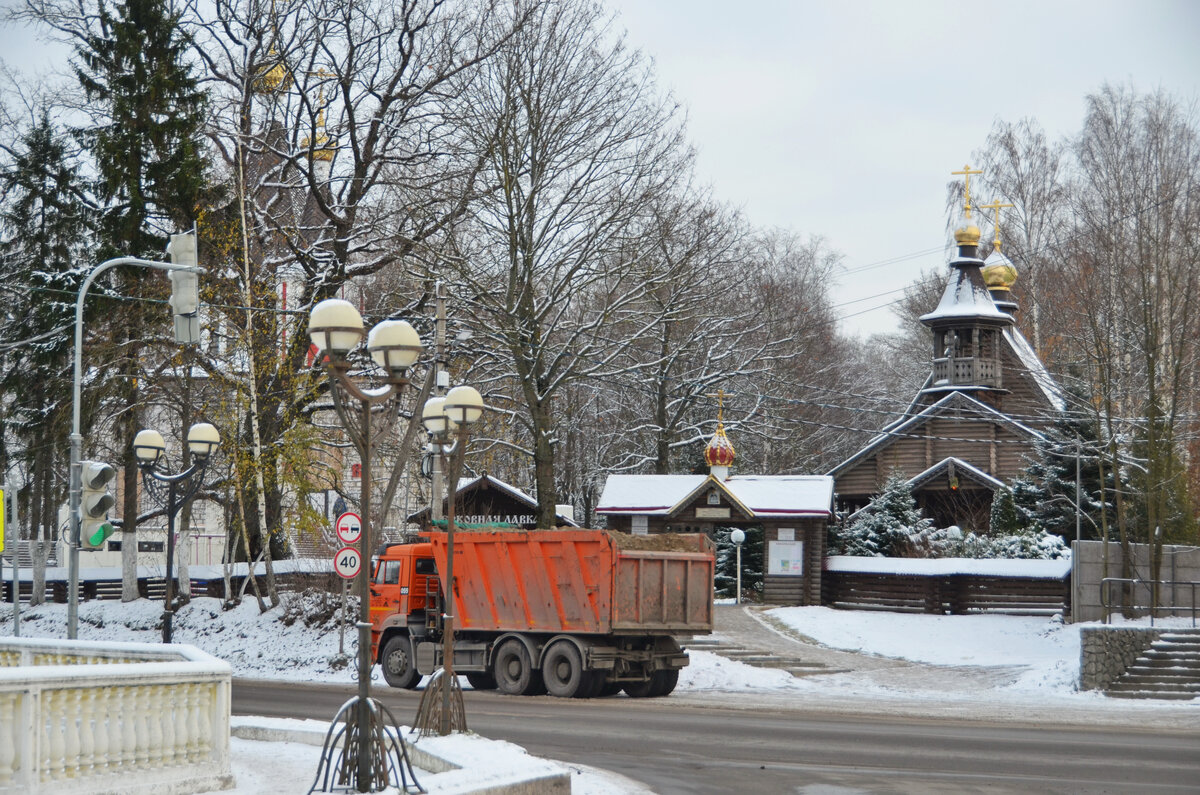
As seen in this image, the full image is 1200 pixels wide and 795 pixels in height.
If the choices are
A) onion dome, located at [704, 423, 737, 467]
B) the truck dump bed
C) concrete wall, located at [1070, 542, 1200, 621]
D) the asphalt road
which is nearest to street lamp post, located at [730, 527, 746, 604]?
onion dome, located at [704, 423, 737, 467]

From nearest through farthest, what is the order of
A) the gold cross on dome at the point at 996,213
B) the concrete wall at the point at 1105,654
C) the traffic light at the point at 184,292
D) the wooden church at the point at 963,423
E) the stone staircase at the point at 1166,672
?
the traffic light at the point at 184,292
the stone staircase at the point at 1166,672
the concrete wall at the point at 1105,654
the wooden church at the point at 963,423
the gold cross on dome at the point at 996,213

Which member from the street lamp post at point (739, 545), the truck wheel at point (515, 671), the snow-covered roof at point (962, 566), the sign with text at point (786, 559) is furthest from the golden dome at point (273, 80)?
the snow-covered roof at point (962, 566)

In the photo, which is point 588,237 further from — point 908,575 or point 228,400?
point 908,575

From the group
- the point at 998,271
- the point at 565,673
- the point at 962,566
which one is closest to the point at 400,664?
the point at 565,673

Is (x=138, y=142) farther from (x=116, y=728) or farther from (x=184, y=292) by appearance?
(x=116, y=728)

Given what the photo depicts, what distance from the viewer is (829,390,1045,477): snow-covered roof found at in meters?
47.2

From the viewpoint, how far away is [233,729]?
13.6 meters

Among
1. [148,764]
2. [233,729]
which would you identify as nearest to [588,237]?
[233,729]

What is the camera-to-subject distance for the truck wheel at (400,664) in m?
24.3

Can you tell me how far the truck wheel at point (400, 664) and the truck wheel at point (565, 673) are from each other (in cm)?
320

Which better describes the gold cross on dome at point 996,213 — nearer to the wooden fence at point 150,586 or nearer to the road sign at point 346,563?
the wooden fence at point 150,586

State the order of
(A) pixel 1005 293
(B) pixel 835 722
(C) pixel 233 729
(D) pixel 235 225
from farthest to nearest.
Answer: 1. (A) pixel 1005 293
2. (D) pixel 235 225
3. (B) pixel 835 722
4. (C) pixel 233 729

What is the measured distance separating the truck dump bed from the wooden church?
A: 25.0 m

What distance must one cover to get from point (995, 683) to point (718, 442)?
1587cm
